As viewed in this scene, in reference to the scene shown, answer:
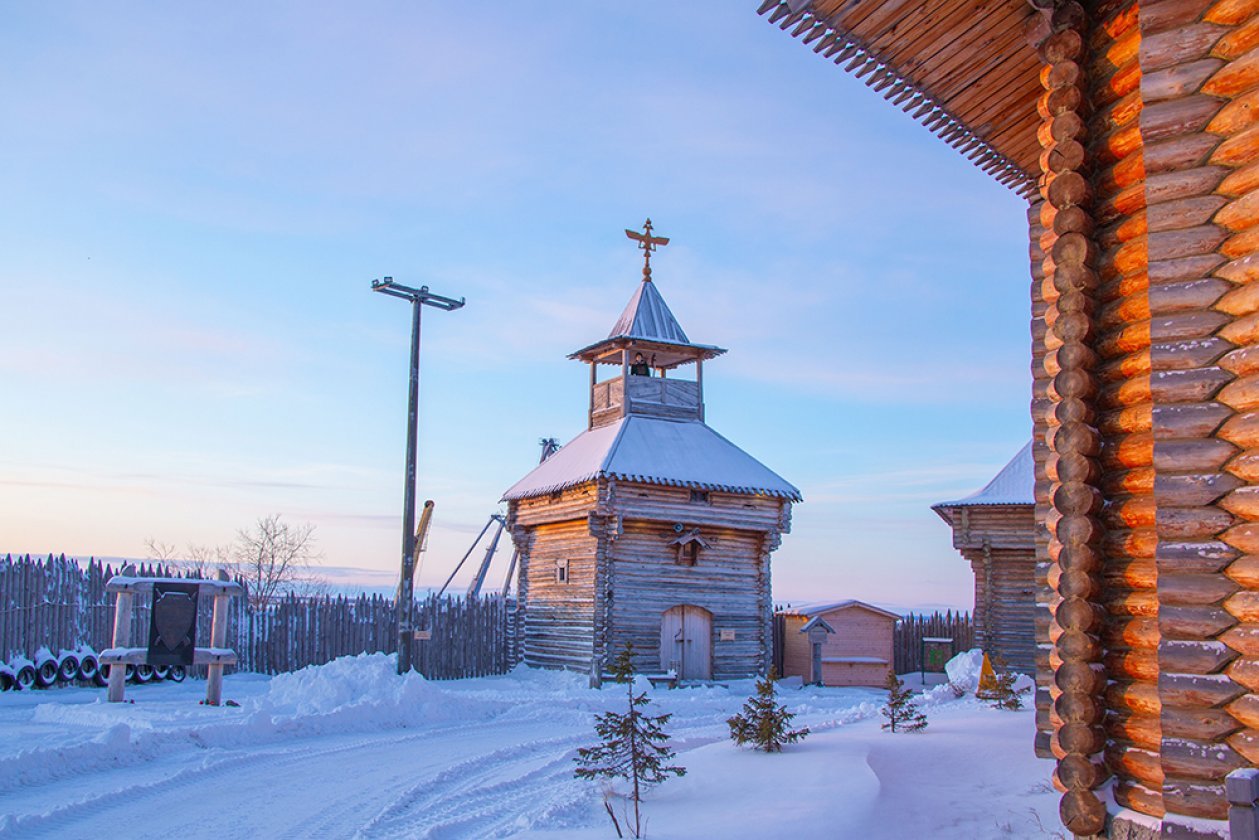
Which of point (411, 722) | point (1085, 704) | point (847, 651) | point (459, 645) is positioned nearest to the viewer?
point (1085, 704)

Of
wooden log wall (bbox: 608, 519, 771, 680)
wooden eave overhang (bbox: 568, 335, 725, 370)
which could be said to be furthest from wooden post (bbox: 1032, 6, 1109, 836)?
wooden eave overhang (bbox: 568, 335, 725, 370)

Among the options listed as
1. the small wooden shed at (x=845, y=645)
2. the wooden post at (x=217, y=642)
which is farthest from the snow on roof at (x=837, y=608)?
the wooden post at (x=217, y=642)

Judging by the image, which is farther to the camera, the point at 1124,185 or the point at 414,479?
the point at 414,479

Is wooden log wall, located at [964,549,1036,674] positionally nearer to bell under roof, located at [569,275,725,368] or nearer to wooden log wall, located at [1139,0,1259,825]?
bell under roof, located at [569,275,725,368]

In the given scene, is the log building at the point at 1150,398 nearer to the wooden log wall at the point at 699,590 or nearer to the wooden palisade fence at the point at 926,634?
the wooden log wall at the point at 699,590

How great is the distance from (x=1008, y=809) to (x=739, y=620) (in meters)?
18.4

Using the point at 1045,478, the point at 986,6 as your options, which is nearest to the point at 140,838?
the point at 1045,478

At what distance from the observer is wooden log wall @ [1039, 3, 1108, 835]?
5879mm

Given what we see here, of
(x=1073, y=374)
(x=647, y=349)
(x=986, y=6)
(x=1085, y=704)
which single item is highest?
(x=647, y=349)

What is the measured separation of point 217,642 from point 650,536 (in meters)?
11.4

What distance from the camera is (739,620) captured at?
26.7m

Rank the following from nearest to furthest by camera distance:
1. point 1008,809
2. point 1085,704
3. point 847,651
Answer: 1. point 1085,704
2. point 1008,809
3. point 847,651

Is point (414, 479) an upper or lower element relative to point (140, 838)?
upper

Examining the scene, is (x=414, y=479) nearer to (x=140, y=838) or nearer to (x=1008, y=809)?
(x=140, y=838)
